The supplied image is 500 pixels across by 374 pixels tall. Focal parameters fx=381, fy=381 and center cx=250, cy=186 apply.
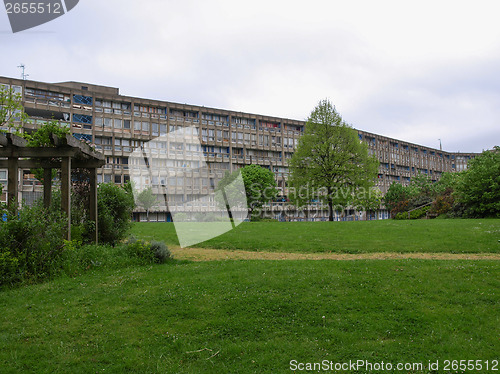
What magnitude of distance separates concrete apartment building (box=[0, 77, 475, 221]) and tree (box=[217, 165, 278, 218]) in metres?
15.9

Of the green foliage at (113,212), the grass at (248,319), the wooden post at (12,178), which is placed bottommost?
the grass at (248,319)

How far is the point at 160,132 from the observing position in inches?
2985

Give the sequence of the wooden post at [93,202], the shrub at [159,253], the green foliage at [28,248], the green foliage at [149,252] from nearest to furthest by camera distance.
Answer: the green foliage at [28,248]
the green foliage at [149,252]
the shrub at [159,253]
the wooden post at [93,202]

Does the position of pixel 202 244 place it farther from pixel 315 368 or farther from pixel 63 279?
pixel 315 368

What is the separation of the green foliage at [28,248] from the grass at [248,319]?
77 centimetres

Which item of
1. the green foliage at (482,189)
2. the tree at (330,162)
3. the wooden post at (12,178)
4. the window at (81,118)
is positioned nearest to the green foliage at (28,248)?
the wooden post at (12,178)

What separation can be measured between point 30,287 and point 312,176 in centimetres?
3296

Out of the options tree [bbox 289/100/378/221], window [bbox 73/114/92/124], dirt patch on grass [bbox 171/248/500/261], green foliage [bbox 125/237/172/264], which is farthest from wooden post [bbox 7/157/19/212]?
window [bbox 73/114/92/124]

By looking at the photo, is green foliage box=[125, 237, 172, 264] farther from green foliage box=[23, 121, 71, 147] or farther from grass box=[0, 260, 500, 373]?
green foliage box=[23, 121, 71, 147]

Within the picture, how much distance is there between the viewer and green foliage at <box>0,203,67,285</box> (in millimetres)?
9922

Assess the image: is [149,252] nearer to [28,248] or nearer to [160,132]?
[28,248]

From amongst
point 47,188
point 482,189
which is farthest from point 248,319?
point 482,189

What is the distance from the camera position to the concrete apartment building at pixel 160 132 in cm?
6397

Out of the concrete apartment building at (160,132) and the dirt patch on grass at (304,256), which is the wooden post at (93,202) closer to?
the dirt patch on grass at (304,256)
